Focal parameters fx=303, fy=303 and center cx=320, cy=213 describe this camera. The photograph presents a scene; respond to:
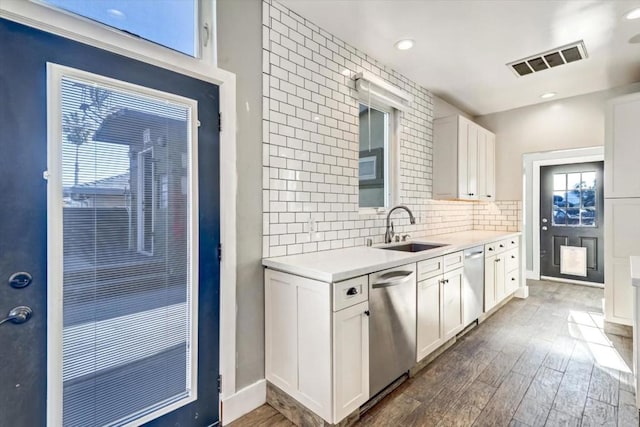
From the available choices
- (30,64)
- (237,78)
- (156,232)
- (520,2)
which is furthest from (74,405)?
(520,2)

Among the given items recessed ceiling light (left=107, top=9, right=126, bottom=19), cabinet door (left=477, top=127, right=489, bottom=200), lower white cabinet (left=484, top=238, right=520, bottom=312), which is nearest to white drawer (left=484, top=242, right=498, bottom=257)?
lower white cabinet (left=484, top=238, right=520, bottom=312)

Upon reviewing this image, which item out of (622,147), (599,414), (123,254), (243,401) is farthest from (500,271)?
(123,254)

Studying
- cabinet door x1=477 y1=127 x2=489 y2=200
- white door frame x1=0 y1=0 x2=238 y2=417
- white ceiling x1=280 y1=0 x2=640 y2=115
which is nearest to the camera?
white door frame x1=0 y1=0 x2=238 y2=417

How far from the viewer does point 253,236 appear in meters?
2.01

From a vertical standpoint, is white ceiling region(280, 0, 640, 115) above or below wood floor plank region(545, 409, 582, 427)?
above

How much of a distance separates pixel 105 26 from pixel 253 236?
1.31 metres

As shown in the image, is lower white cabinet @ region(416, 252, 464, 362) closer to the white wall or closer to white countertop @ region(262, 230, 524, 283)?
white countertop @ region(262, 230, 524, 283)

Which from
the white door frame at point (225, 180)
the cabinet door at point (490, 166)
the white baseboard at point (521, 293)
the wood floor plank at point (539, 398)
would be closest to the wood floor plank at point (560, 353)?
the wood floor plank at point (539, 398)

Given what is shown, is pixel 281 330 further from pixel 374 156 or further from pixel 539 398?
pixel 374 156

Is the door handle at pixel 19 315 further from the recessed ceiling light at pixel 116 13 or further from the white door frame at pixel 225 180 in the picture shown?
the recessed ceiling light at pixel 116 13

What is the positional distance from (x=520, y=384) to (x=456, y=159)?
95.9 inches

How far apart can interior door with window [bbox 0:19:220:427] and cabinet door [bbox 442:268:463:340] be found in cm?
188

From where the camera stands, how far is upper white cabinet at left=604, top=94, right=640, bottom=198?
9.86ft

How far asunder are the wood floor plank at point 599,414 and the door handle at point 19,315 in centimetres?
294
